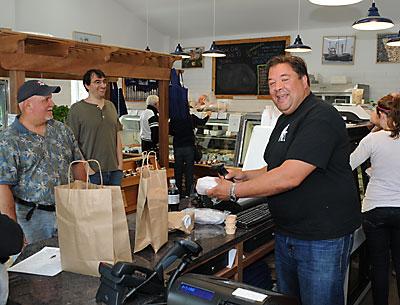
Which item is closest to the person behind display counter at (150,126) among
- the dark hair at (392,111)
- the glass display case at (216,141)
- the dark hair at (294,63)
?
the glass display case at (216,141)

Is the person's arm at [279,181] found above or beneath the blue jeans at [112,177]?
above

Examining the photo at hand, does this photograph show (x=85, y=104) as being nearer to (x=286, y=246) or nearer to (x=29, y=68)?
(x=29, y=68)

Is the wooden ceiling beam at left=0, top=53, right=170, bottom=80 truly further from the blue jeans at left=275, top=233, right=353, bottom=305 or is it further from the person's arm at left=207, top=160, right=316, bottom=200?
the blue jeans at left=275, top=233, right=353, bottom=305

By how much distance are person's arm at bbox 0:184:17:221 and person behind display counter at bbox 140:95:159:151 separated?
358cm

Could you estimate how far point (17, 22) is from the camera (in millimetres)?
7285

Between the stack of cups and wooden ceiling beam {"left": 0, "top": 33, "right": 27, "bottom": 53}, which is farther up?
wooden ceiling beam {"left": 0, "top": 33, "right": 27, "bottom": 53}

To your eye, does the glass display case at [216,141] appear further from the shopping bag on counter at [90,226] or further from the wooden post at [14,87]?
the shopping bag on counter at [90,226]

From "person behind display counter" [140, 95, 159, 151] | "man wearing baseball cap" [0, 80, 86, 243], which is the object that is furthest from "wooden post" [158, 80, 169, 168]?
"man wearing baseball cap" [0, 80, 86, 243]

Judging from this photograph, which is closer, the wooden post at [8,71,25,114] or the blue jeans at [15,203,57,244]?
the blue jeans at [15,203,57,244]

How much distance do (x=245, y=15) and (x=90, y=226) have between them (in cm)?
777

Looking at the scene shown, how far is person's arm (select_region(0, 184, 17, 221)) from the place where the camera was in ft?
7.40

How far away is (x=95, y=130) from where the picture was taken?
3.96m

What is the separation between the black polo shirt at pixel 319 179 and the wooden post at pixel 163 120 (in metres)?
3.53

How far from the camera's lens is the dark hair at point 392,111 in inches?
107
